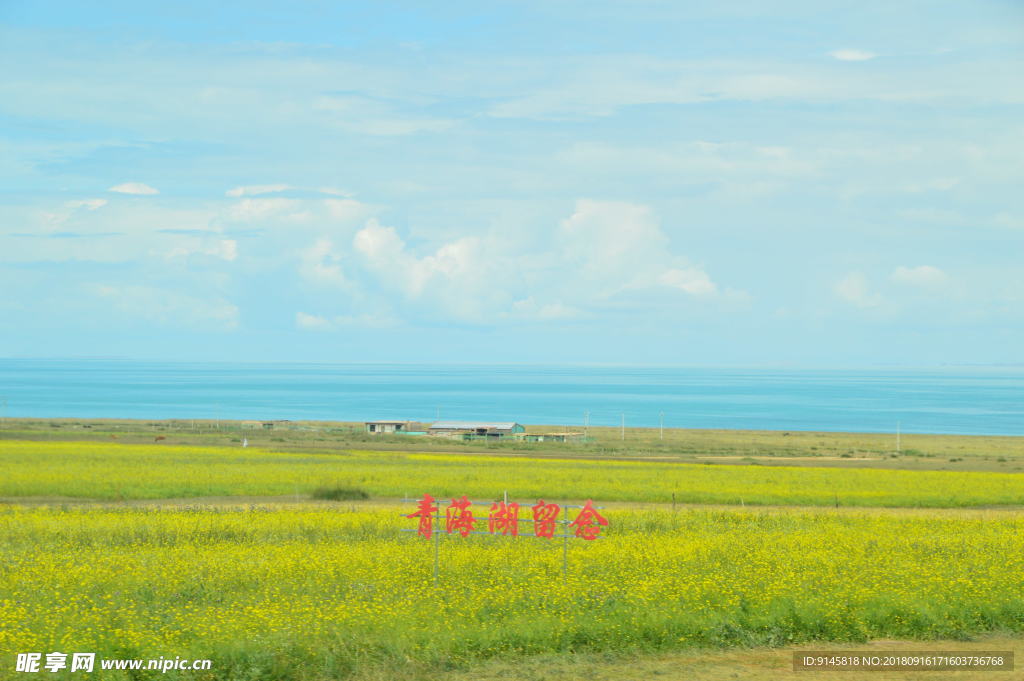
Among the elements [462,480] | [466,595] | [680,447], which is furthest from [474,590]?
[680,447]

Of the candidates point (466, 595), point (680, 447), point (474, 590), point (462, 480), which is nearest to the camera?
point (466, 595)

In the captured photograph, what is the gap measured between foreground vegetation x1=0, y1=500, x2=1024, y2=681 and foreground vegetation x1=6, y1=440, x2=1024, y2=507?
15662mm

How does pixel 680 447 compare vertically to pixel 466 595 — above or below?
below

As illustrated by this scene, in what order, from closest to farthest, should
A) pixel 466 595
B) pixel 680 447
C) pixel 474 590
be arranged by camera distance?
pixel 466 595 → pixel 474 590 → pixel 680 447

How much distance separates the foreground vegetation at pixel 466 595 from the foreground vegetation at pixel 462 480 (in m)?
15.7

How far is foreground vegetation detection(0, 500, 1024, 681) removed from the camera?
12375mm

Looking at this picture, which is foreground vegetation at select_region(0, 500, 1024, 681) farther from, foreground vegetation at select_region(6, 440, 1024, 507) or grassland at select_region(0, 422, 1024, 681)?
foreground vegetation at select_region(6, 440, 1024, 507)

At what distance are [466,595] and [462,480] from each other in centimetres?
2922

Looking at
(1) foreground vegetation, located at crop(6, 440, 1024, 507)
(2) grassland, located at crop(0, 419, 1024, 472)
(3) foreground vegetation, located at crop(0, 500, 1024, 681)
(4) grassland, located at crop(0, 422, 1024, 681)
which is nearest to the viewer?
(4) grassland, located at crop(0, 422, 1024, 681)

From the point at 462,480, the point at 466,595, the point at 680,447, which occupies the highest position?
the point at 466,595

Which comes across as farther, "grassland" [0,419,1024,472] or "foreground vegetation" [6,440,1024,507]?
"grassland" [0,419,1024,472]

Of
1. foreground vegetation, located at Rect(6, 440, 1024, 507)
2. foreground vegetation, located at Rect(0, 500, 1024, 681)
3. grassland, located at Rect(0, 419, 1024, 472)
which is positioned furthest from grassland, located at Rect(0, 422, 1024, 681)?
grassland, located at Rect(0, 419, 1024, 472)

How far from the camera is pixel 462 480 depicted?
44156 millimetres

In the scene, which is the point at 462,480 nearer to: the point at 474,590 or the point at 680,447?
the point at 474,590
